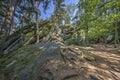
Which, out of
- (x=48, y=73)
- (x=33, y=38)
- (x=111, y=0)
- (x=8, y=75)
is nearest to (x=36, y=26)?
(x=33, y=38)

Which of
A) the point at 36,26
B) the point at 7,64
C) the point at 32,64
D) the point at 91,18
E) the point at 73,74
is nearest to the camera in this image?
the point at 73,74

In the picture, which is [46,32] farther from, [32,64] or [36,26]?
[32,64]

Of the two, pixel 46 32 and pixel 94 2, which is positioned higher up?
pixel 94 2

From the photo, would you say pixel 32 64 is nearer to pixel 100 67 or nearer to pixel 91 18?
pixel 100 67

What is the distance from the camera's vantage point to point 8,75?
22.8ft

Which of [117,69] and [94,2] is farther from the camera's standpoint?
[94,2]

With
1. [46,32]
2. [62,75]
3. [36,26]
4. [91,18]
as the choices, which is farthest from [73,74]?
[46,32]

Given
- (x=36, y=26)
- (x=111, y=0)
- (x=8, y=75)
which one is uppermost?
(x=111, y=0)

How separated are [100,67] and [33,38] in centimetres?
1050

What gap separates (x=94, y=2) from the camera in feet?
38.1

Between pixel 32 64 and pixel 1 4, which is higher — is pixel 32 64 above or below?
below

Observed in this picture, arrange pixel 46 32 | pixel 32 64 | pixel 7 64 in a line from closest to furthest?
pixel 32 64
pixel 7 64
pixel 46 32

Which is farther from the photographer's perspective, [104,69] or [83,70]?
[104,69]

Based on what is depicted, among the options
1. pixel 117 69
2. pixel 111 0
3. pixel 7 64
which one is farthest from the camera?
pixel 111 0
